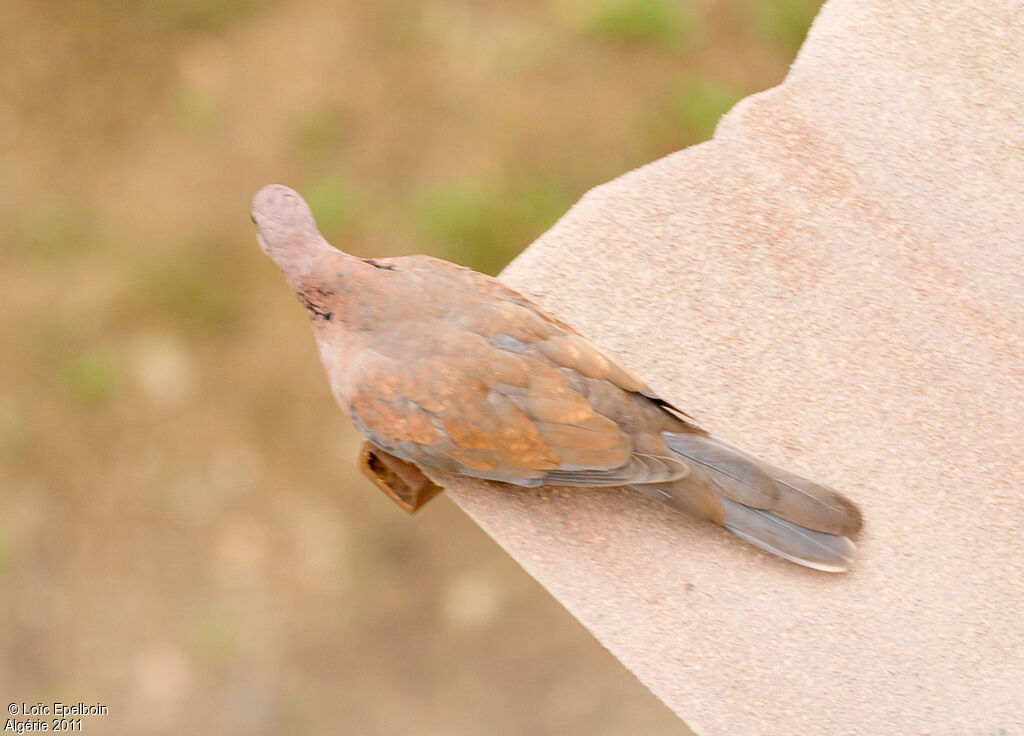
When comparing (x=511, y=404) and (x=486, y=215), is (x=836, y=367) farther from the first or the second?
(x=486, y=215)

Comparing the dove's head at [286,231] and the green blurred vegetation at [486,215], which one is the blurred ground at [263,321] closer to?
the green blurred vegetation at [486,215]

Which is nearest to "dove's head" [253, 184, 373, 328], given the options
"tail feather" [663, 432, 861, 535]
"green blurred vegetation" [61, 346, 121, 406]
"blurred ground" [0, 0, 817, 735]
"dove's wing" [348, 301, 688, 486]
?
"dove's wing" [348, 301, 688, 486]

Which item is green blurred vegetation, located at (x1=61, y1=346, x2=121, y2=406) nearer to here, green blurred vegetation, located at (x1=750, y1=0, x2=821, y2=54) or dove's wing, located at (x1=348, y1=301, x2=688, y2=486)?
dove's wing, located at (x1=348, y1=301, x2=688, y2=486)

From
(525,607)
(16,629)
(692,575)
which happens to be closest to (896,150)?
(692,575)

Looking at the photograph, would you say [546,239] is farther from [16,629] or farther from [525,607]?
[16,629]

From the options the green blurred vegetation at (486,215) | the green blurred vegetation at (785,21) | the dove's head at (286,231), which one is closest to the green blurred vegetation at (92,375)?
the green blurred vegetation at (486,215)

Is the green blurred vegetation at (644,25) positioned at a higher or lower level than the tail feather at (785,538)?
higher
